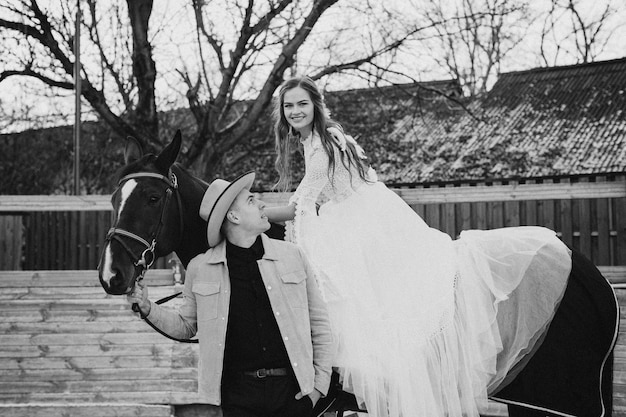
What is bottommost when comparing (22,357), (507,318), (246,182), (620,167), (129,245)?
(22,357)

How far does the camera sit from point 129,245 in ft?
9.59

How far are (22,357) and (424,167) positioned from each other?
10.5 metres

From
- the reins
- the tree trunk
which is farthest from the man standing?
the tree trunk

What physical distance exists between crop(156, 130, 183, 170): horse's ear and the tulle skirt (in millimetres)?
661

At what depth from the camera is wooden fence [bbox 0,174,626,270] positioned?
23.4 ft

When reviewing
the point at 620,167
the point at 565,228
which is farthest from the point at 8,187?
the point at 620,167

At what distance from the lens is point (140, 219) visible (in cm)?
303

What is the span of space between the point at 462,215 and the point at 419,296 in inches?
294

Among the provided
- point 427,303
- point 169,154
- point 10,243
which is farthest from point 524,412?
point 10,243

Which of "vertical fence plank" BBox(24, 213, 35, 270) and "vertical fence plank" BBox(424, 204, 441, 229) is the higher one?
"vertical fence plank" BBox(424, 204, 441, 229)

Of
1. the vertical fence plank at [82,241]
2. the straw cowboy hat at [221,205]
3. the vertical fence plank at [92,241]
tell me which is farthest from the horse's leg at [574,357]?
the vertical fence plank at [82,241]

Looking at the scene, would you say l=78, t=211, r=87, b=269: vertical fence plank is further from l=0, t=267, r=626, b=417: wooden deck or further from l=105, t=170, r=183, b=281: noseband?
l=105, t=170, r=183, b=281: noseband

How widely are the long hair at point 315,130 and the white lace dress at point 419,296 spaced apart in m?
0.04

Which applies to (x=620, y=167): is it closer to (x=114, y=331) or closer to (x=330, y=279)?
(x=114, y=331)
